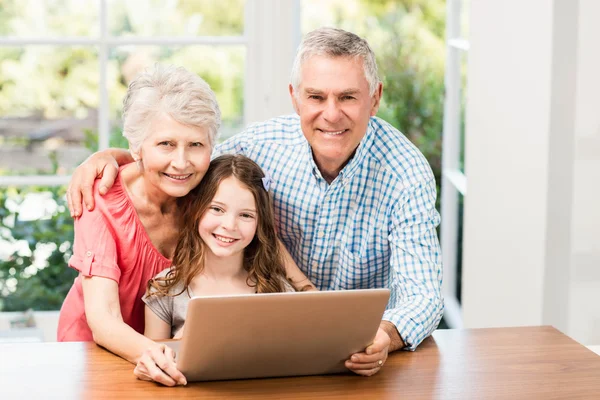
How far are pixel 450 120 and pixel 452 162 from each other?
20cm

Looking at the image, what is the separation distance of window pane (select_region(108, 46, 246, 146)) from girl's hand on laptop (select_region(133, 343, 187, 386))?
2165 mm

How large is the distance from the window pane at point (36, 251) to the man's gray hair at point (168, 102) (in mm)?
1854

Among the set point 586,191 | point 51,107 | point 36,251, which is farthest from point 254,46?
point 586,191

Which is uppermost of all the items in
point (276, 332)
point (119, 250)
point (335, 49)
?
point (335, 49)

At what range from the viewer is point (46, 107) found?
407cm

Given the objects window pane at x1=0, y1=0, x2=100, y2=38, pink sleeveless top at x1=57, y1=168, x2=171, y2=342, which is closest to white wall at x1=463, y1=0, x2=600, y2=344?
pink sleeveless top at x1=57, y1=168, x2=171, y2=342

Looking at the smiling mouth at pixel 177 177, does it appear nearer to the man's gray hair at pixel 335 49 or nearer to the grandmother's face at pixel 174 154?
the grandmother's face at pixel 174 154

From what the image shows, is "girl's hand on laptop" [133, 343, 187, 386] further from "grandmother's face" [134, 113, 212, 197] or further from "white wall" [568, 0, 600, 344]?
"white wall" [568, 0, 600, 344]

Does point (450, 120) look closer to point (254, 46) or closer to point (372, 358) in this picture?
point (254, 46)

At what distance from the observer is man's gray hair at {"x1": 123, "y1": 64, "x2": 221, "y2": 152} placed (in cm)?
210

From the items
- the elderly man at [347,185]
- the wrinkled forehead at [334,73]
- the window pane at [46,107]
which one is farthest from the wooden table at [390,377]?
the window pane at [46,107]

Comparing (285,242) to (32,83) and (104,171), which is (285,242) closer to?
(104,171)

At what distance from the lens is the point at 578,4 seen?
108 inches

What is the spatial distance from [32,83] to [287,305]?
2634 mm
